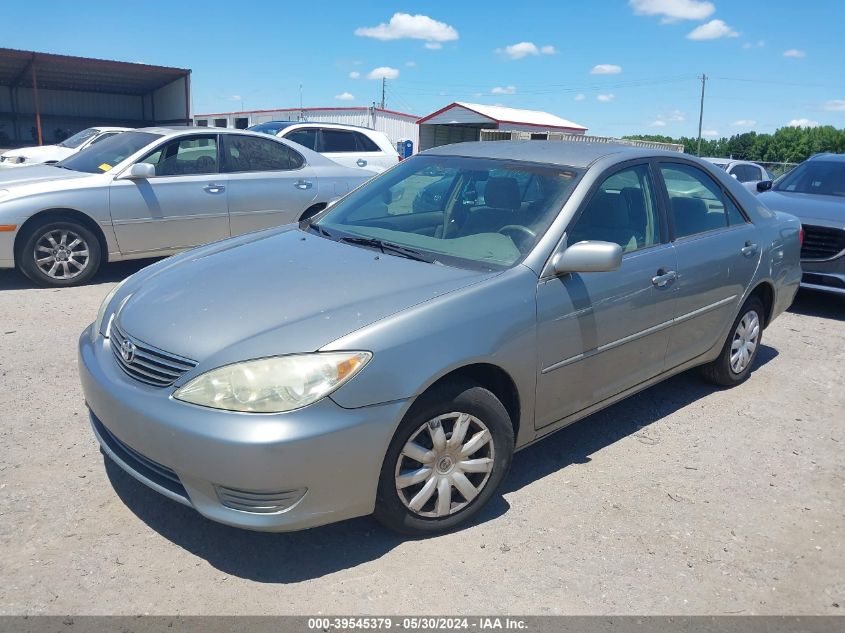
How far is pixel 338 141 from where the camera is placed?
11805mm

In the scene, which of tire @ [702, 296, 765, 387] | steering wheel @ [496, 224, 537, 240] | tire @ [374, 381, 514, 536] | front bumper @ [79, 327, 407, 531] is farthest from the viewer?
tire @ [702, 296, 765, 387]

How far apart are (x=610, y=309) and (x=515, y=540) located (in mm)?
1257

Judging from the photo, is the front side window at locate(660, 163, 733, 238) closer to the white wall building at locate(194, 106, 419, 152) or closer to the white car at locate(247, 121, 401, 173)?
the white car at locate(247, 121, 401, 173)

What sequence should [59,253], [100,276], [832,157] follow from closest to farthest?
[59,253]
[100,276]
[832,157]

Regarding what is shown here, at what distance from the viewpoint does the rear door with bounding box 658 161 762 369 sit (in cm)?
420

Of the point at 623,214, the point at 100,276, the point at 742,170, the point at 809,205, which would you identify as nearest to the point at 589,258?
the point at 623,214

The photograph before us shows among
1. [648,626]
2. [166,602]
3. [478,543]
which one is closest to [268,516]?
[166,602]

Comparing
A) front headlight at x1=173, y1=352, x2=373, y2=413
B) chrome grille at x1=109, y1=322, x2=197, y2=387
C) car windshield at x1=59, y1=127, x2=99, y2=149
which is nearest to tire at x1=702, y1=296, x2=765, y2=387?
front headlight at x1=173, y1=352, x2=373, y2=413

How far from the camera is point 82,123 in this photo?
32.9m

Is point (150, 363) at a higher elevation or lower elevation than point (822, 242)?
lower

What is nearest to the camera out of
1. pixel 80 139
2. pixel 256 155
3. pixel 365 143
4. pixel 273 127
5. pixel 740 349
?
pixel 740 349

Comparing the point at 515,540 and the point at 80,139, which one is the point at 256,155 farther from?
the point at 80,139

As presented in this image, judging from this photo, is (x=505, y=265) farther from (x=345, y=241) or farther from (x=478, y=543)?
(x=478, y=543)

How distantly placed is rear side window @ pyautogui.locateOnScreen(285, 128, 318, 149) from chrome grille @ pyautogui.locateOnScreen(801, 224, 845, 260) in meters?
7.38
